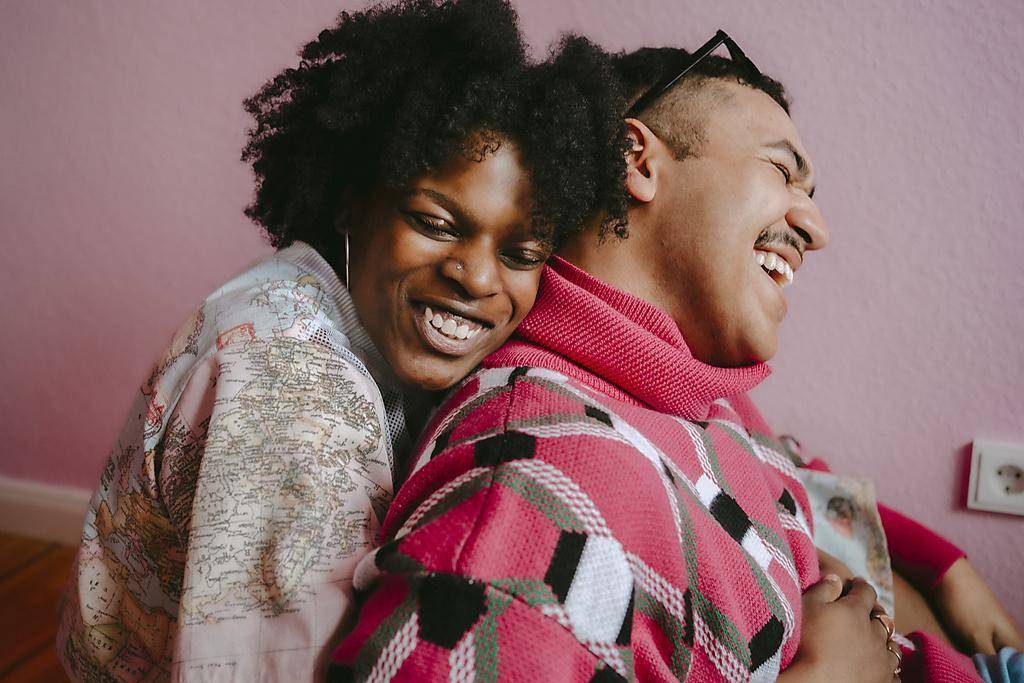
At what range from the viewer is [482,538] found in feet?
1.83

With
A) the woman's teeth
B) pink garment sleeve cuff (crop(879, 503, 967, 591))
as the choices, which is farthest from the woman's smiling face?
pink garment sleeve cuff (crop(879, 503, 967, 591))

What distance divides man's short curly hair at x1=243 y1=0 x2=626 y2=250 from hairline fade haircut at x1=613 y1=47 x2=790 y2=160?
94 mm

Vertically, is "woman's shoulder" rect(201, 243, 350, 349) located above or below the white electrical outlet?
above

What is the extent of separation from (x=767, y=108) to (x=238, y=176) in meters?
1.09

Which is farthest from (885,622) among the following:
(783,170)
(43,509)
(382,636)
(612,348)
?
(43,509)

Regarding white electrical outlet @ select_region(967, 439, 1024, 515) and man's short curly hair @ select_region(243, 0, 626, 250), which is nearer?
man's short curly hair @ select_region(243, 0, 626, 250)

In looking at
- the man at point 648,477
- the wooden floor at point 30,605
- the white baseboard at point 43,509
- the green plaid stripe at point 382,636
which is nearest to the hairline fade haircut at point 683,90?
the man at point 648,477

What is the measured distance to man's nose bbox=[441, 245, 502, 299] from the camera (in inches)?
33.7

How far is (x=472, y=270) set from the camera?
0.86 meters

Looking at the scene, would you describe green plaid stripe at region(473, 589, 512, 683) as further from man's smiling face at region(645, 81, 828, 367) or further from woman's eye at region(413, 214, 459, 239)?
man's smiling face at region(645, 81, 828, 367)

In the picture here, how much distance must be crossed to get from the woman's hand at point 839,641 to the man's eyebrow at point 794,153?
0.55 m

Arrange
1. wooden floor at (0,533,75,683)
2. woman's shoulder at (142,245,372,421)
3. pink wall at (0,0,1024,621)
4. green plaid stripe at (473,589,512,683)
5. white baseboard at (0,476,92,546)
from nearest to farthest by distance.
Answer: green plaid stripe at (473,589,512,683) < woman's shoulder at (142,245,372,421) < pink wall at (0,0,1024,621) < wooden floor at (0,533,75,683) < white baseboard at (0,476,92,546)

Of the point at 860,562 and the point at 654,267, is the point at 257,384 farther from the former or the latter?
the point at 860,562

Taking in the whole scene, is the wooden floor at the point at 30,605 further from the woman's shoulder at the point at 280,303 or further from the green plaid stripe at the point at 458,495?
the green plaid stripe at the point at 458,495
